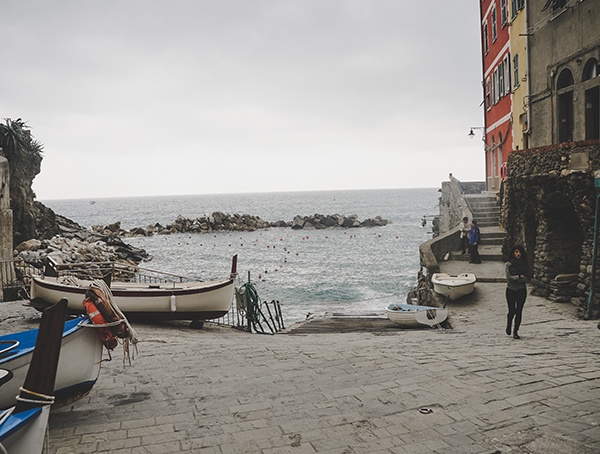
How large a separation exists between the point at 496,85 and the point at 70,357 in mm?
25550

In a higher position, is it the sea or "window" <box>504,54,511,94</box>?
"window" <box>504,54,511,94</box>

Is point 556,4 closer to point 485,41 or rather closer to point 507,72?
point 507,72

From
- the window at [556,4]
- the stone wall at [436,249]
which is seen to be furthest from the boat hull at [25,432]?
the window at [556,4]

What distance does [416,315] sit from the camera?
47.0ft

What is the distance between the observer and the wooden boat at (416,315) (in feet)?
46.2

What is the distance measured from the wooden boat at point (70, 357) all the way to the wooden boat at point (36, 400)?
107cm

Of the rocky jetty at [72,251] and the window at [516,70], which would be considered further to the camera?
the rocky jetty at [72,251]

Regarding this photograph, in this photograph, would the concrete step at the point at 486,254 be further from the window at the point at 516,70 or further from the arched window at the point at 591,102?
the window at the point at 516,70

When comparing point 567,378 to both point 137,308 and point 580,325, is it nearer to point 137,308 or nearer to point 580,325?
point 580,325

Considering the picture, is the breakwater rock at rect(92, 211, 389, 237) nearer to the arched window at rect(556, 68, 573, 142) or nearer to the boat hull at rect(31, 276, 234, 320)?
the boat hull at rect(31, 276, 234, 320)

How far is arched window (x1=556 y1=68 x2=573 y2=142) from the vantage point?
15.9 m

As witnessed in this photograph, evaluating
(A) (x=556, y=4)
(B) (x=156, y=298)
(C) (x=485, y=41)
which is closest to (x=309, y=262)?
(C) (x=485, y=41)

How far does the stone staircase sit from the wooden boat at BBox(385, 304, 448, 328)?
624 cm

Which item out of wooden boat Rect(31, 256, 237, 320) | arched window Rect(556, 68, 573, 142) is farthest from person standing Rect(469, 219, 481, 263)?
wooden boat Rect(31, 256, 237, 320)
